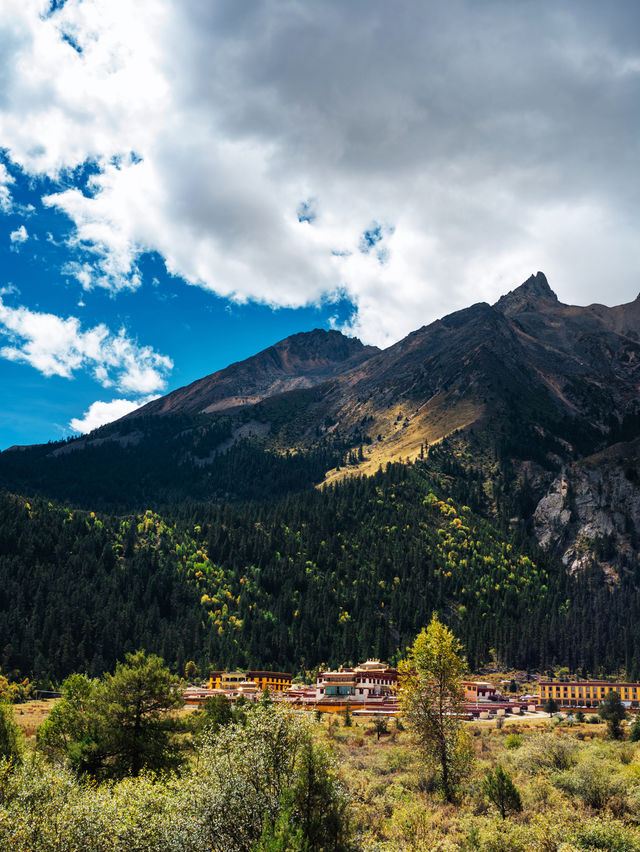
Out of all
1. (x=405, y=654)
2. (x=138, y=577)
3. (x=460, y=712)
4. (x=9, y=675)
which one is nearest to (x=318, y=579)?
(x=405, y=654)

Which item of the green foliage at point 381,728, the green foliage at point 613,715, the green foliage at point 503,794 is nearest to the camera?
the green foliage at point 503,794

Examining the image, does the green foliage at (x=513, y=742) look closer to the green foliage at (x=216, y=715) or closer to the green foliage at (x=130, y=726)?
the green foliage at (x=216, y=715)

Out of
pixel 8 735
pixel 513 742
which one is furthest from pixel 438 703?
pixel 8 735

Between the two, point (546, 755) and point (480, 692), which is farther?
point (480, 692)

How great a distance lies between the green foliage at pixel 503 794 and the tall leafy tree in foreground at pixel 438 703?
530cm

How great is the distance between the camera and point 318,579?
616 feet

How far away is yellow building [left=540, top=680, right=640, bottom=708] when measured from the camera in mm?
125125

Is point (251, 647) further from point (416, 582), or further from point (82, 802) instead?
point (82, 802)

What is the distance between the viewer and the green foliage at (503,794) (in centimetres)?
4044

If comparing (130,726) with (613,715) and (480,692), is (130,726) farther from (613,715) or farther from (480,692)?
(480,692)

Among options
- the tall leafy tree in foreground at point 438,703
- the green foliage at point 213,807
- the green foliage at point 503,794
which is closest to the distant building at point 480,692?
the tall leafy tree in foreground at point 438,703

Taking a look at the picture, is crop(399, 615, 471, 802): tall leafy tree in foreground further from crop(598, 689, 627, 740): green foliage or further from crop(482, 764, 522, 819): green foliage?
crop(598, 689, 627, 740): green foliage

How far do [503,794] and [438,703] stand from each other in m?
8.35

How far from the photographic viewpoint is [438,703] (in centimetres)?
4812
